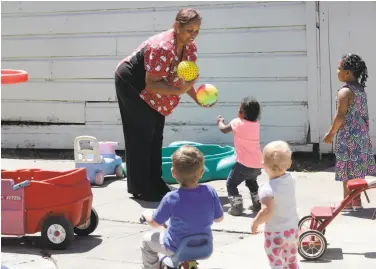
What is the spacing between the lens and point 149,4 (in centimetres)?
931

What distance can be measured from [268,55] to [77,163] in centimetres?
271

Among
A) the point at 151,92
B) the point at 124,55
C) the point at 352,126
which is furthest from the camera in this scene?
the point at 124,55

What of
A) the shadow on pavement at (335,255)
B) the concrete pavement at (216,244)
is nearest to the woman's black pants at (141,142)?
the concrete pavement at (216,244)

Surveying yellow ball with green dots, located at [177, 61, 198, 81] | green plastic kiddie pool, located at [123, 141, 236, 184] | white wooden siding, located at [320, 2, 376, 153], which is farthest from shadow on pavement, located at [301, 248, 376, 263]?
white wooden siding, located at [320, 2, 376, 153]

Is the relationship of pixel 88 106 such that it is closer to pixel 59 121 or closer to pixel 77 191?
pixel 59 121

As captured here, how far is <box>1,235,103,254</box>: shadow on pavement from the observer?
5046 mm

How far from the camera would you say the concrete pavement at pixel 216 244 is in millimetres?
4727

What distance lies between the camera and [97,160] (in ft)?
25.4

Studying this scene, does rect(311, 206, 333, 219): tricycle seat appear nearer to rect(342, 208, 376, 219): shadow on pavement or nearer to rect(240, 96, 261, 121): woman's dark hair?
rect(342, 208, 376, 219): shadow on pavement

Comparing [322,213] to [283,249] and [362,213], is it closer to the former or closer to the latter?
[283,249]

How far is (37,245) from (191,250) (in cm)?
171

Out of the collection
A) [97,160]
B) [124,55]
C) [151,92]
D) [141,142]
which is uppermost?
[124,55]

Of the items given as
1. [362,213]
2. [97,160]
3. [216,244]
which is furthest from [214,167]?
[216,244]

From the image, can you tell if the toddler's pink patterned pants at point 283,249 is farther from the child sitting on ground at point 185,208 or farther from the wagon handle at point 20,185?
the wagon handle at point 20,185
